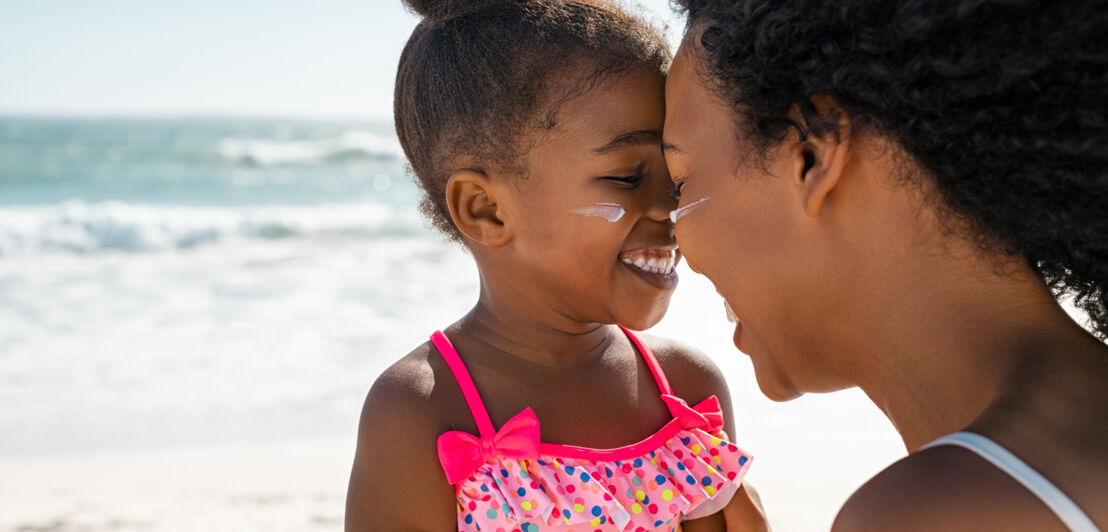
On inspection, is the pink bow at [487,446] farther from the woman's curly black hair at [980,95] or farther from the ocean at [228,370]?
the ocean at [228,370]

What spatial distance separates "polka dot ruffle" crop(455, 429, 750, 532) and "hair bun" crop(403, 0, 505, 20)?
1.01 metres

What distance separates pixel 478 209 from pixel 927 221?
1.09m

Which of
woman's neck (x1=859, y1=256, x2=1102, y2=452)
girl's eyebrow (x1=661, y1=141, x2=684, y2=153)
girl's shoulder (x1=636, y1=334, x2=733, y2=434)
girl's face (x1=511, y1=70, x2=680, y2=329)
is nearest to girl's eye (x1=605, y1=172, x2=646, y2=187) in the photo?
girl's face (x1=511, y1=70, x2=680, y2=329)

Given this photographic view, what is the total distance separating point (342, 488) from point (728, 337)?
263cm

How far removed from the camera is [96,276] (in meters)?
8.92

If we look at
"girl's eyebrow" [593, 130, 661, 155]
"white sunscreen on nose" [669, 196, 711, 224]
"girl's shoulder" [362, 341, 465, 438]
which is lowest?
"girl's shoulder" [362, 341, 465, 438]

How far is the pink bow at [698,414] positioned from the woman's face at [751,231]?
1.53ft

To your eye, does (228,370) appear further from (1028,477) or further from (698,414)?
(1028,477)

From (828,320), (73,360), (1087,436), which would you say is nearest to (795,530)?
(828,320)

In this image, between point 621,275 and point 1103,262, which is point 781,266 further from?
point 621,275

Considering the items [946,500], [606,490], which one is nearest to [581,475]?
[606,490]

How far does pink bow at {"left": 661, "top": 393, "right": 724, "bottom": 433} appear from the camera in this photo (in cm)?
241

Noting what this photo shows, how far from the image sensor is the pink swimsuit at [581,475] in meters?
2.15

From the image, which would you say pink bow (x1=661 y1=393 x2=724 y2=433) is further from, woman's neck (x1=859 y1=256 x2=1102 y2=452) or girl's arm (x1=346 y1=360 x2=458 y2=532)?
woman's neck (x1=859 y1=256 x2=1102 y2=452)
